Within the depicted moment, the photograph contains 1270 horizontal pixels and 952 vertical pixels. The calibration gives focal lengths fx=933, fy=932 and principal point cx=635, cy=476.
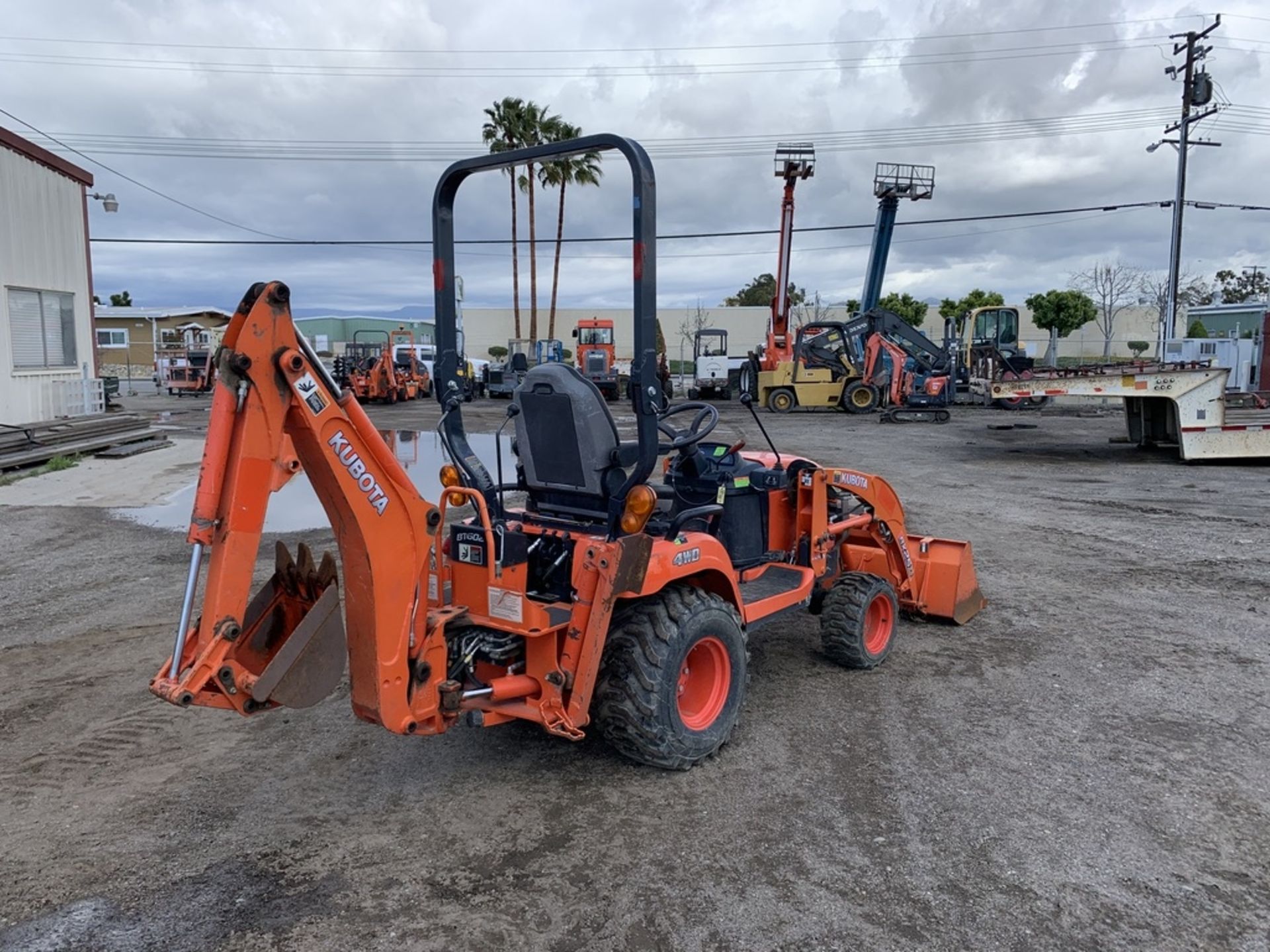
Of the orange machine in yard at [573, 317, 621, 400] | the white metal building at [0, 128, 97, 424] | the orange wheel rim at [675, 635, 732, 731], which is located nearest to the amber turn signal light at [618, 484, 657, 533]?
the orange wheel rim at [675, 635, 732, 731]

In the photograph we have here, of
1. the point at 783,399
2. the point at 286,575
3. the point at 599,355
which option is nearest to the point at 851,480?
the point at 286,575

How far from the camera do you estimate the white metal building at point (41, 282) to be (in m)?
16.1

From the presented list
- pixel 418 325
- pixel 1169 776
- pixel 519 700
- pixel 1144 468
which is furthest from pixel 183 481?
pixel 418 325

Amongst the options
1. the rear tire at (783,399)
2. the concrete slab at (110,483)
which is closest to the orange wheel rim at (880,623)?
the concrete slab at (110,483)

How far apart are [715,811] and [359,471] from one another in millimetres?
1997

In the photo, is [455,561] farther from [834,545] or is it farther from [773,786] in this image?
[834,545]

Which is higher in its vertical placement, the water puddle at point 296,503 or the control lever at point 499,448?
the control lever at point 499,448

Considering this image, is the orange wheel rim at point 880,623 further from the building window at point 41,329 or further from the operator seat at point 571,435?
the building window at point 41,329

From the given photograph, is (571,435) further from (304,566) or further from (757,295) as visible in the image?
(757,295)

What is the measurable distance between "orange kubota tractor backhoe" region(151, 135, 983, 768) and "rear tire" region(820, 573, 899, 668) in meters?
0.04

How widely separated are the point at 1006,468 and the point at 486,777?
12.5 m

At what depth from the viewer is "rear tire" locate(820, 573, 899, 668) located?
213 inches

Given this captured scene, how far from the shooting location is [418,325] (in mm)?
64312

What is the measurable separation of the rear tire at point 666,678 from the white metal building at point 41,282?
16.0m
